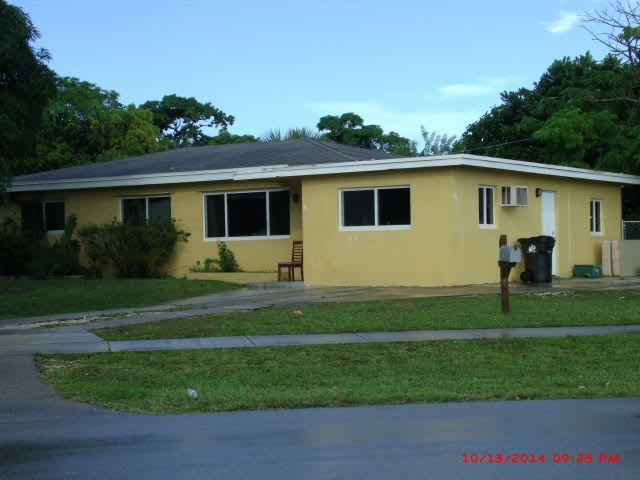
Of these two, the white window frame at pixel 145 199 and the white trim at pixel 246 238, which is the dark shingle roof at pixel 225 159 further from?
the white trim at pixel 246 238

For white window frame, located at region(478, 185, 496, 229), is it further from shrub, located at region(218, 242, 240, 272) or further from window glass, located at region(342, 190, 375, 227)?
shrub, located at region(218, 242, 240, 272)

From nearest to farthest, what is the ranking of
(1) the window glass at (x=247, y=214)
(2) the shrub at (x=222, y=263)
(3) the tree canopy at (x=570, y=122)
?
(2) the shrub at (x=222, y=263) < (1) the window glass at (x=247, y=214) < (3) the tree canopy at (x=570, y=122)

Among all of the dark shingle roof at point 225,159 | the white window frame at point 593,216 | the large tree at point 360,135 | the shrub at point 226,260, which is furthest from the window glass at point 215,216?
the large tree at point 360,135

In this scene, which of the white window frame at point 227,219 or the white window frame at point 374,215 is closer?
the white window frame at point 374,215

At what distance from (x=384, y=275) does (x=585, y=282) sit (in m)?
5.68

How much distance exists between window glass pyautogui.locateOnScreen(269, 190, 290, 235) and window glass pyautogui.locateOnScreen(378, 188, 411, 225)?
3492mm

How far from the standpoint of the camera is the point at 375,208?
2155 centimetres

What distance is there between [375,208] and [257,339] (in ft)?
30.8

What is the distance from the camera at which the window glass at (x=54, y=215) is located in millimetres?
26625

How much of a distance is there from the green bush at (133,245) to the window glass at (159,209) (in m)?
0.41

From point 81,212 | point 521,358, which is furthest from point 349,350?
point 81,212

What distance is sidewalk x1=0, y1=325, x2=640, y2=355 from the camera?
478 inches

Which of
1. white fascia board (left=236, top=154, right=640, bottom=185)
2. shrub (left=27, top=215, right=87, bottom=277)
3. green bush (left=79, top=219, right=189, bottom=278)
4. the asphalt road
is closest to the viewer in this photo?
the asphalt road

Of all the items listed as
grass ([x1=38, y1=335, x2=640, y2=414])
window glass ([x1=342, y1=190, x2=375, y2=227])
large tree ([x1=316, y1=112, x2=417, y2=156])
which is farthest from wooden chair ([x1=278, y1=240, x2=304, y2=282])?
large tree ([x1=316, y1=112, x2=417, y2=156])
